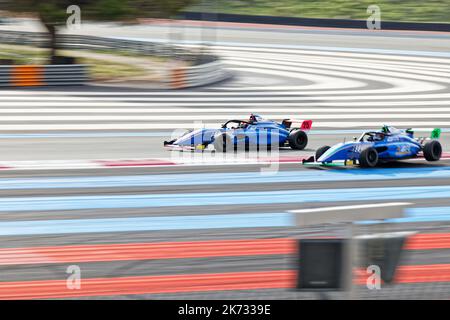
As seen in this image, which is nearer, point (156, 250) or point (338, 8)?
point (156, 250)

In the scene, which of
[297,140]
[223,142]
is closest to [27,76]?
[223,142]

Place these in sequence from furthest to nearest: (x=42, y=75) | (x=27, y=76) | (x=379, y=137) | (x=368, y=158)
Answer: (x=42, y=75), (x=27, y=76), (x=379, y=137), (x=368, y=158)

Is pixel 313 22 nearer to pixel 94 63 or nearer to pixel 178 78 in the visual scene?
pixel 94 63

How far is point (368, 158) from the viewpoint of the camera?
14695 mm

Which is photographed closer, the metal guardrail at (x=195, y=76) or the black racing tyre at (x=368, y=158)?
the black racing tyre at (x=368, y=158)

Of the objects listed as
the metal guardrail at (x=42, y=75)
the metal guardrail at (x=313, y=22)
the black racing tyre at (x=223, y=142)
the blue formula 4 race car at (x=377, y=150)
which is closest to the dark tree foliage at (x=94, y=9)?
the metal guardrail at (x=42, y=75)

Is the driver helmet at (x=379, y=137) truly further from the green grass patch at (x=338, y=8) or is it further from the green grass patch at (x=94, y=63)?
the green grass patch at (x=338, y=8)

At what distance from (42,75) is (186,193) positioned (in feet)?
46.9

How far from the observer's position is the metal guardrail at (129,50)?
1029 inches

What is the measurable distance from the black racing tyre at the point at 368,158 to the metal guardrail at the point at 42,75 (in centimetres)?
1369

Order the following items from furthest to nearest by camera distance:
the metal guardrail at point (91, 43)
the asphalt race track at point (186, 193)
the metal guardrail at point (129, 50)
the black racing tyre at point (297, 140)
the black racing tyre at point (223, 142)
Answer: the metal guardrail at point (91, 43), the metal guardrail at point (129, 50), the black racing tyre at point (297, 140), the black racing tyre at point (223, 142), the asphalt race track at point (186, 193)

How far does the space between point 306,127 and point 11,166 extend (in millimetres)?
5661

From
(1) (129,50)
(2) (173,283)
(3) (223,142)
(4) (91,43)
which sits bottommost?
(2) (173,283)
